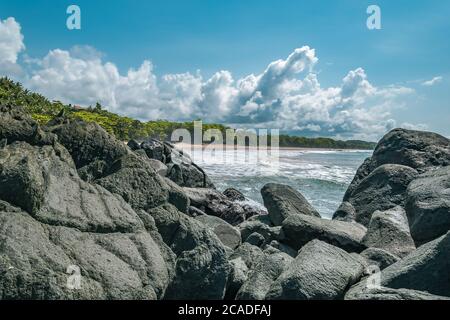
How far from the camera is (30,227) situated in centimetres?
423

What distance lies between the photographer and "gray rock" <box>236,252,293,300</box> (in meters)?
5.31

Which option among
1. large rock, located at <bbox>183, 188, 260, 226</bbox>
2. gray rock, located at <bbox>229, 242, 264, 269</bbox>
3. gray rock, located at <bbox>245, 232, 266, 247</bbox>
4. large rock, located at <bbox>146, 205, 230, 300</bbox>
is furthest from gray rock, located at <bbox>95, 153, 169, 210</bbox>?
large rock, located at <bbox>183, 188, 260, 226</bbox>

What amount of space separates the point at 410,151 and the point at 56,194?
10.3 metres

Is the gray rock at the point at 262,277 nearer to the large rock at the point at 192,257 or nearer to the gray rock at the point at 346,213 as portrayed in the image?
the large rock at the point at 192,257

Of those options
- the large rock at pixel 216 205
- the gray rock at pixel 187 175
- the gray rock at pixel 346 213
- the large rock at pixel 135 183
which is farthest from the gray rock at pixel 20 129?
the gray rock at pixel 187 175

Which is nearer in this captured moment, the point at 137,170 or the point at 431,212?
the point at 137,170

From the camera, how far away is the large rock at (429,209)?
6.46 m

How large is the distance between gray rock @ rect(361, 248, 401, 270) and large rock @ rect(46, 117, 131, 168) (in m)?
4.07

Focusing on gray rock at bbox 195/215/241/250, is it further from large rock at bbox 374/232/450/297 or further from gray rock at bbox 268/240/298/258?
large rock at bbox 374/232/450/297

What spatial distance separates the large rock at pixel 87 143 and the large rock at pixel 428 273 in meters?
4.05

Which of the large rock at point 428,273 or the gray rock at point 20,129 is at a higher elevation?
the gray rock at point 20,129

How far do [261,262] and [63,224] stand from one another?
9.18 feet
